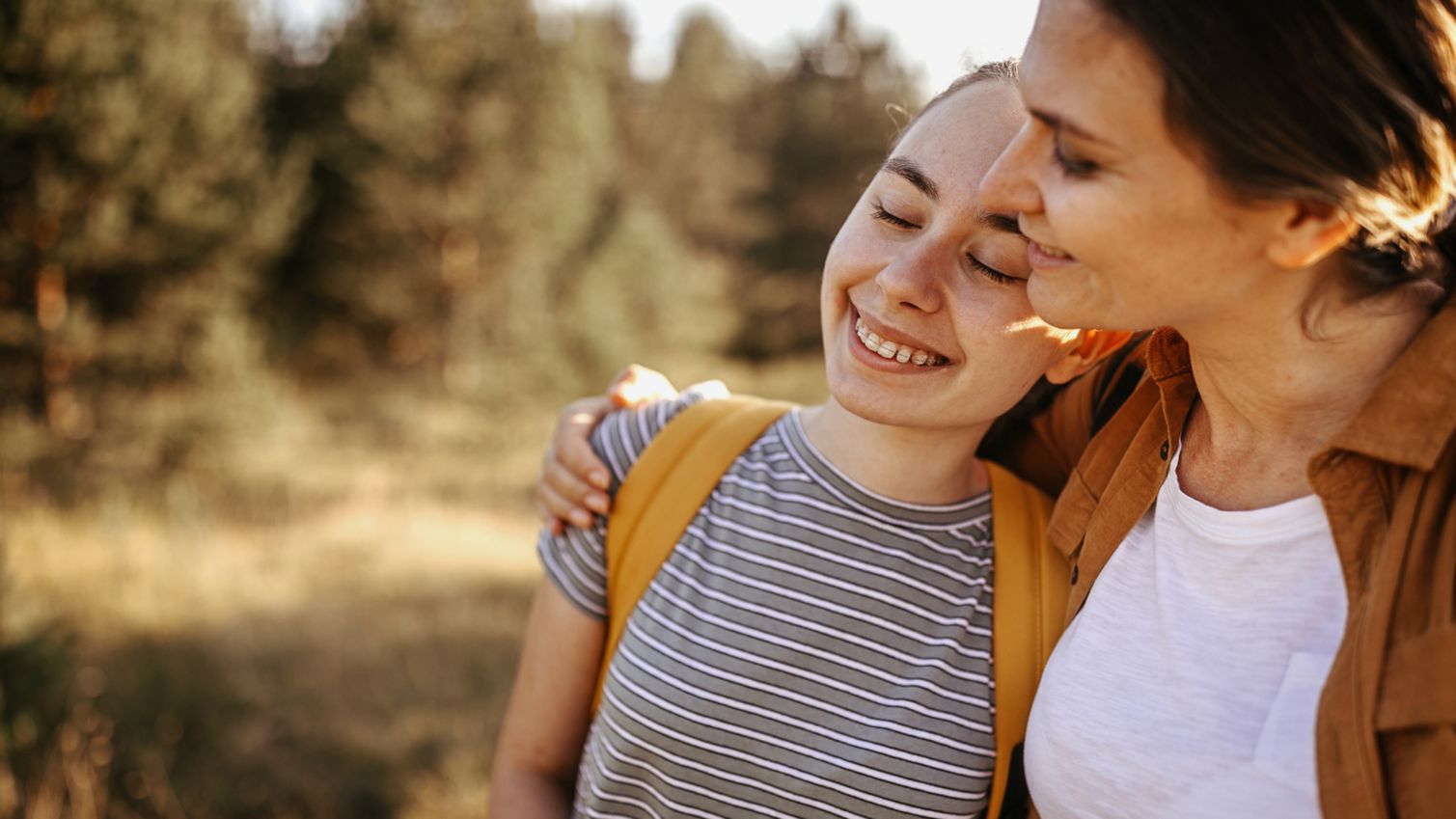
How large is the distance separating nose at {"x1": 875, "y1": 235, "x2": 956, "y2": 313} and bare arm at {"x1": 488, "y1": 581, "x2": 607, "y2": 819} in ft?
2.45

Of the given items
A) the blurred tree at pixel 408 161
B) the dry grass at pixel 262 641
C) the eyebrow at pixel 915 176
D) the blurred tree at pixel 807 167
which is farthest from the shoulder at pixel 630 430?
the blurred tree at pixel 807 167

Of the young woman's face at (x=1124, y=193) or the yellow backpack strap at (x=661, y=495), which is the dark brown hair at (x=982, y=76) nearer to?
the young woman's face at (x=1124, y=193)

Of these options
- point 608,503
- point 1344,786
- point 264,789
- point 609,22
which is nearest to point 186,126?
point 264,789

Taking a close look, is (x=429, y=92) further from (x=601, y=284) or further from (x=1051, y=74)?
(x=1051, y=74)

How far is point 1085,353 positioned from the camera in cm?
162

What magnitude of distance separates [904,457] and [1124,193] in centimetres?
63

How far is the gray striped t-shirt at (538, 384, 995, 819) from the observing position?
150 cm

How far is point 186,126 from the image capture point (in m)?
10.8

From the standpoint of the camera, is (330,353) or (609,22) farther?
(609,22)

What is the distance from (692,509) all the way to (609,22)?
2823 centimetres

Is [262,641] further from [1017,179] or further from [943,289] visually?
[1017,179]

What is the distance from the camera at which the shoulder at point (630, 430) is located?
1767 mm

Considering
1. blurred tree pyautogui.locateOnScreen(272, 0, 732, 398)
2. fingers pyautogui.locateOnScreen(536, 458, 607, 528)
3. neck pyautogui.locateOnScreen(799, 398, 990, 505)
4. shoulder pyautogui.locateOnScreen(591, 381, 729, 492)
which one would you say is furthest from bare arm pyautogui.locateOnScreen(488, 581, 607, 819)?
blurred tree pyautogui.locateOnScreen(272, 0, 732, 398)

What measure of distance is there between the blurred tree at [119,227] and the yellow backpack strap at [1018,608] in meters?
10.4
